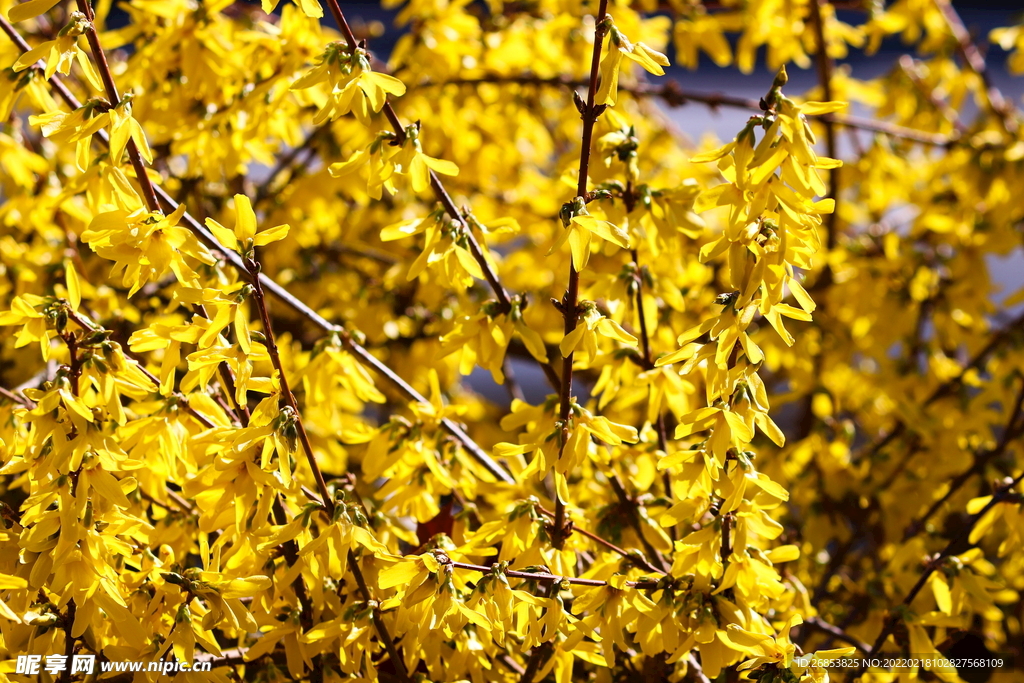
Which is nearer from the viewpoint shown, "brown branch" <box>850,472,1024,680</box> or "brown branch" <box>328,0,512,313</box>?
"brown branch" <box>328,0,512,313</box>

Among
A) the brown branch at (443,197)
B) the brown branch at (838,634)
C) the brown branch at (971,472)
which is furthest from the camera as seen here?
the brown branch at (971,472)

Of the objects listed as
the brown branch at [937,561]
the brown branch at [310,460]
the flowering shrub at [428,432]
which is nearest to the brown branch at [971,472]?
the flowering shrub at [428,432]

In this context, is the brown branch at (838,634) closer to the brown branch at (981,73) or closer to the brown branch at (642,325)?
the brown branch at (642,325)

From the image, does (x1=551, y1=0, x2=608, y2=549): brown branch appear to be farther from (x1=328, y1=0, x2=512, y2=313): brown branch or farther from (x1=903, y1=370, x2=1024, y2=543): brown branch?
(x1=903, y1=370, x2=1024, y2=543): brown branch

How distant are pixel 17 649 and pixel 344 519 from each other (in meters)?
0.37

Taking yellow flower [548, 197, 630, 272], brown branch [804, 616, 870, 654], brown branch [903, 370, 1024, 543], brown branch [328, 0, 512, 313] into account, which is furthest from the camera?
brown branch [903, 370, 1024, 543]

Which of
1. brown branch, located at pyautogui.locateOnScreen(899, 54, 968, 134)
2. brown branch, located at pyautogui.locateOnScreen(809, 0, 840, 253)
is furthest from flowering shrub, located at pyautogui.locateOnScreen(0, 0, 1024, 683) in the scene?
brown branch, located at pyautogui.locateOnScreen(899, 54, 968, 134)

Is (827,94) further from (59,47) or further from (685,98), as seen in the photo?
(59,47)

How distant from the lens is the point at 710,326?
835mm

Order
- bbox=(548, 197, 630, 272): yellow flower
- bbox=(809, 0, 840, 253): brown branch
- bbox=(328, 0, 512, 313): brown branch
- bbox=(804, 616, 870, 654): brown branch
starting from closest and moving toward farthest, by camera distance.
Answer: bbox=(548, 197, 630, 272): yellow flower, bbox=(328, 0, 512, 313): brown branch, bbox=(804, 616, 870, 654): brown branch, bbox=(809, 0, 840, 253): brown branch

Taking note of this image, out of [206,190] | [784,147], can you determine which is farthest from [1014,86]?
[784,147]

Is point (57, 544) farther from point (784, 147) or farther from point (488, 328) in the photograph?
point (784, 147)

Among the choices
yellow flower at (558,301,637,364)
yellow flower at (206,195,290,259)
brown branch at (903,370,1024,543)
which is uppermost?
yellow flower at (206,195,290,259)

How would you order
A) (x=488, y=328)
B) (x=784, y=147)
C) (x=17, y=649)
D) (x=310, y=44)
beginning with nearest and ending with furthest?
(x=784, y=147), (x=17, y=649), (x=488, y=328), (x=310, y=44)
